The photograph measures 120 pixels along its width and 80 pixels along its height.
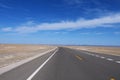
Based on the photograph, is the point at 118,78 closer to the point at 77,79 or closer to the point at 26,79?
the point at 77,79

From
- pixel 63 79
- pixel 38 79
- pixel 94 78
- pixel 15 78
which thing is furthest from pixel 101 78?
pixel 15 78

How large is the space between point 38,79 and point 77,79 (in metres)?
1.81

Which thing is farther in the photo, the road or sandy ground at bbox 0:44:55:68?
sandy ground at bbox 0:44:55:68

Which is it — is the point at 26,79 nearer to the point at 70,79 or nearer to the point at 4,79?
the point at 4,79

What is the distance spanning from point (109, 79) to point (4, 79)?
190 inches

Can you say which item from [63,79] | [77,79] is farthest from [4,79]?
[77,79]

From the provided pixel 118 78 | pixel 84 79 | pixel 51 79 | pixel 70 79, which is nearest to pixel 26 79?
pixel 51 79

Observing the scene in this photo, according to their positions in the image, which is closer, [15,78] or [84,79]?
[84,79]

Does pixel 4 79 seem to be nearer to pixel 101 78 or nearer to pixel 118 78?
pixel 101 78

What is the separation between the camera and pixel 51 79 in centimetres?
1019

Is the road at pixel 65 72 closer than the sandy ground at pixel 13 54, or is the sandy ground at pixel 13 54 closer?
the road at pixel 65 72

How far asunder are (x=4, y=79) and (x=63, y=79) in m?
2.75

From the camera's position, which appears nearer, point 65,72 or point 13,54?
point 65,72

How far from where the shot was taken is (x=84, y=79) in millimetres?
10062
